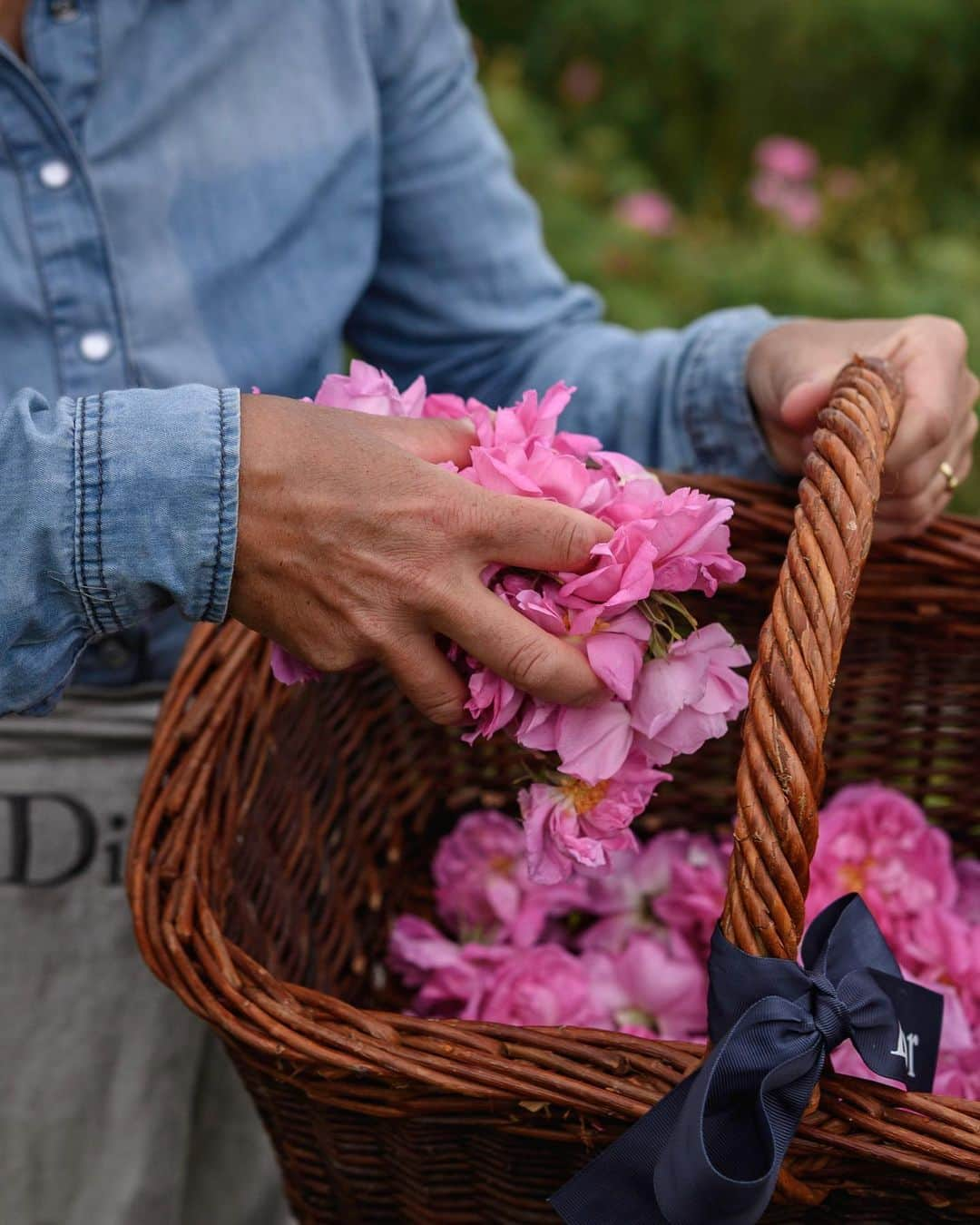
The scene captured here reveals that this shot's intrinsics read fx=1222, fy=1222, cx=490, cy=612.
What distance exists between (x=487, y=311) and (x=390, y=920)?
2.11 feet

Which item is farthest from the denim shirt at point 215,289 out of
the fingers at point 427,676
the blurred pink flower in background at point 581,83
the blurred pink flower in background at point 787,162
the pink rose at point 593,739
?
the blurred pink flower in background at point 581,83

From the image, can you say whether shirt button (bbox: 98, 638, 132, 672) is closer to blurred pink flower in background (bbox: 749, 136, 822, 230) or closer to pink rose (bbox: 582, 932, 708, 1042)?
pink rose (bbox: 582, 932, 708, 1042)

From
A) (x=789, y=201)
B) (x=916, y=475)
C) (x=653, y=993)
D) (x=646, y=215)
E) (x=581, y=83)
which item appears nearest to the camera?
(x=916, y=475)

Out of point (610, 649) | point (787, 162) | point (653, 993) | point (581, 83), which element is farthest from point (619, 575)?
point (581, 83)

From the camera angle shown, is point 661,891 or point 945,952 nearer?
point 945,952

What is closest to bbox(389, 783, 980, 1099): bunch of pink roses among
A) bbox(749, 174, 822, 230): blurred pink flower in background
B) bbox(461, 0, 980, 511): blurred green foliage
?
bbox(461, 0, 980, 511): blurred green foliage

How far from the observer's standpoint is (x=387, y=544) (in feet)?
2.23

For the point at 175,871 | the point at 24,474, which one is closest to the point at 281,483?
the point at 24,474

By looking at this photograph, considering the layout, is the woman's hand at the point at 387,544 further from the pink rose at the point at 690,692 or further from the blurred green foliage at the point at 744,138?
the blurred green foliage at the point at 744,138

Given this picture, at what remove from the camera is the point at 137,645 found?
108cm

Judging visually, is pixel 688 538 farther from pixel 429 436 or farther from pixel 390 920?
pixel 390 920

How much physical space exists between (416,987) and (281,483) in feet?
2.08

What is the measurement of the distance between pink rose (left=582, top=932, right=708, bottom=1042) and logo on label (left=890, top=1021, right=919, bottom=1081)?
31cm

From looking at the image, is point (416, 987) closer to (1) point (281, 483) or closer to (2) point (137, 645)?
(2) point (137, 645)
